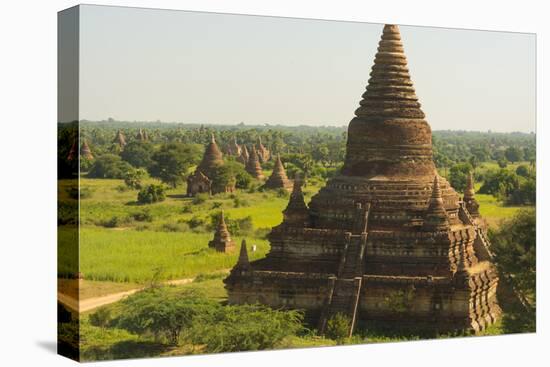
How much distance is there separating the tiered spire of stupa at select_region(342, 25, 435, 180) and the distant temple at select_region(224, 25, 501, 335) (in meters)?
0.02

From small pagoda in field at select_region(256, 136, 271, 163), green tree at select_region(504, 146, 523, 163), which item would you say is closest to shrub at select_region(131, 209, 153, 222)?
small pagoda in field at select_region(256, 136, 271, 163)

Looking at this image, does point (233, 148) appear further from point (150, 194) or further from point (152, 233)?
point (152, 233)

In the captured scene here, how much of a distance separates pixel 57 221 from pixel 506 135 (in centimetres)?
866

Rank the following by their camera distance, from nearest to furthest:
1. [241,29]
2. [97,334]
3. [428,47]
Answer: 1. [97,334]
2. [241,29]
3. [428,47]

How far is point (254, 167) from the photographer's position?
26156 millimetres

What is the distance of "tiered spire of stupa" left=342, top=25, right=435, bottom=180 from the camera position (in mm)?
26734

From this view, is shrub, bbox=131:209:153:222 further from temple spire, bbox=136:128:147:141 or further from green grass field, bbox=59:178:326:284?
temple spire, bbox=136:128:147:141

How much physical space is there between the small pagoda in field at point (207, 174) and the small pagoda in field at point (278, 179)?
1.02 m

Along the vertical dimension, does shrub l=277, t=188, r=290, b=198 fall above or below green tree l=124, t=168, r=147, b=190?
below

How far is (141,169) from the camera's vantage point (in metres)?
25.0

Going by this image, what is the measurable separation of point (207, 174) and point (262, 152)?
1.03 m

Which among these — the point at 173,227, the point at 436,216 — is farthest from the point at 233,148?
the point at 436,216

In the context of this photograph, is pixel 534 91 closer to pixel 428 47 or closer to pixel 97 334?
pixel 428 47

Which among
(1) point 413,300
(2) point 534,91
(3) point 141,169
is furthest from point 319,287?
(2) point 534,91
